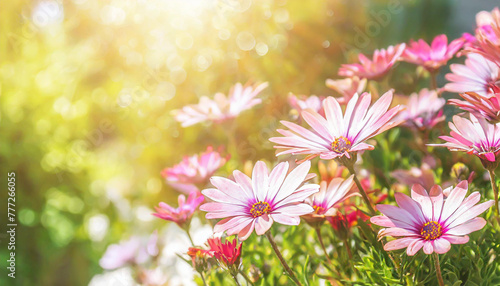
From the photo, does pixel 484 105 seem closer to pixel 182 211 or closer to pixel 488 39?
pixel 488 39

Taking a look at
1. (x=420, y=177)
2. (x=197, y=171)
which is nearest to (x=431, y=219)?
(x=420, y=177)

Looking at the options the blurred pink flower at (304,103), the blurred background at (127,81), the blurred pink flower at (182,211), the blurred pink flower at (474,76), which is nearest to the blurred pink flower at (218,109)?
the blurred pink flower at (304,103)

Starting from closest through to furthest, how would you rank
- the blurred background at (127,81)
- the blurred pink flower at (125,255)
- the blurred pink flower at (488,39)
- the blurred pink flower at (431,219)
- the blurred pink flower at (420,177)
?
the blurred pink flower at (431,219) < the blurred pink flower at (488,39) < the blurred pink flower at (420,177) < the blurred pink flower at (125,255) < the blurred background at (127,81)

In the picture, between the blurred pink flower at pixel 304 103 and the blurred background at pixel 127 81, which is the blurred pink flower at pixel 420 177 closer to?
the blurred pink flower at pixel 304 103

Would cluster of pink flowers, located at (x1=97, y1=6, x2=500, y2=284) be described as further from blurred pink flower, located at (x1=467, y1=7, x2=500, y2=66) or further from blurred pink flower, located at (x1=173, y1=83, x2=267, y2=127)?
blurred pink flower, located at (x1=173, y1=83, x2=267, y2=127)

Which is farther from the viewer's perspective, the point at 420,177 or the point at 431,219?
the point at 420,177

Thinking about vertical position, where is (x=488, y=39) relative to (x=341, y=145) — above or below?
above
